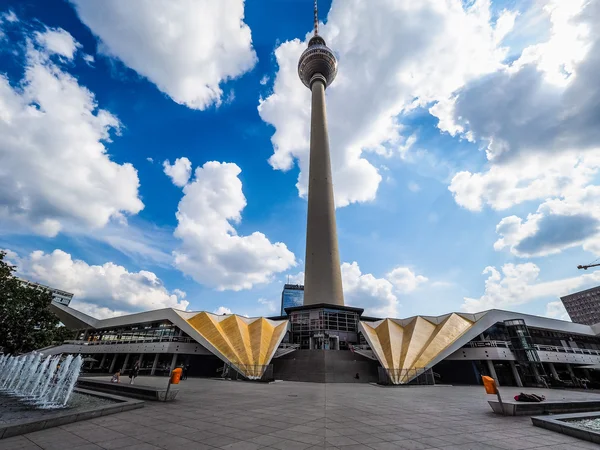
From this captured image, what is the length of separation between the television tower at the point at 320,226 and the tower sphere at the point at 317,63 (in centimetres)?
462

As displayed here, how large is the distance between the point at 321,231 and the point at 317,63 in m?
44.4

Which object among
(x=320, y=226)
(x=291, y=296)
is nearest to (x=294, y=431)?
(x=320, y=226)

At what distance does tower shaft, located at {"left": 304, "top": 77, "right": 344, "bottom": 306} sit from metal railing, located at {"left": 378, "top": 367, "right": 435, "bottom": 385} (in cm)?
1981

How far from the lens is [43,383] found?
15.2 meters

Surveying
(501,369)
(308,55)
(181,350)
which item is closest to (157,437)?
(181,350)

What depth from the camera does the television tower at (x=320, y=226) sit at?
4594 centimetres

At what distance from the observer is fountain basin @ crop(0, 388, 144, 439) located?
717 cm

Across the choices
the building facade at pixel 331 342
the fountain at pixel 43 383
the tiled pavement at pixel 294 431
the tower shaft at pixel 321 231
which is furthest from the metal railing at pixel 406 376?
the fountain at pixel 43 383

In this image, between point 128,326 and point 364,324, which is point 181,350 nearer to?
point 128,326

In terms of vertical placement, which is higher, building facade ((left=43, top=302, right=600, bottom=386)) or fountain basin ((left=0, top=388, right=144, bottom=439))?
building facade ((left=43, top=302, right=600, bottom=386))

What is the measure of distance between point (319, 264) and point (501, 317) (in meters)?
25.6

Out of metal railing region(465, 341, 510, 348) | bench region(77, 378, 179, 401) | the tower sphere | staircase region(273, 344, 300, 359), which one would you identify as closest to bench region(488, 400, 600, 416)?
bench region(77, 378, 179, 401)

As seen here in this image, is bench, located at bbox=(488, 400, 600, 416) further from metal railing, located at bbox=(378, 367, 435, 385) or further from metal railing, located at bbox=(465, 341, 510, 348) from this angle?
metal railing, located at bbox=(465, 341, 510, 348)

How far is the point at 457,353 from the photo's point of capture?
3027 cm
